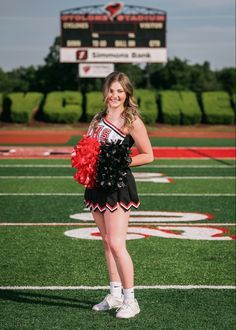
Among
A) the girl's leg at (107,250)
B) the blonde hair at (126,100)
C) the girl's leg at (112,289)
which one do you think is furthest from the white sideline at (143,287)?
the blonde hair at (126,100)

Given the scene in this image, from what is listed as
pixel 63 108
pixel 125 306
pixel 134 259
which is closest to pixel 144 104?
pixel 63 108

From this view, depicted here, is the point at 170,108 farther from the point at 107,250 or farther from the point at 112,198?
the point at 112,198

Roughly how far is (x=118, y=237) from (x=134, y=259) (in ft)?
7.11

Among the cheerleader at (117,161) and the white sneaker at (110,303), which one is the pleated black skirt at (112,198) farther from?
the white sneaker at (110,303)

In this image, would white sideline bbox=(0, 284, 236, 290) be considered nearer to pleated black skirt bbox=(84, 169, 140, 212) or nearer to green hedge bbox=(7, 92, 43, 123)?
pleated black skirt bbox=(84, 169, 140, 212)

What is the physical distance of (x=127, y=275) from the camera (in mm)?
4301

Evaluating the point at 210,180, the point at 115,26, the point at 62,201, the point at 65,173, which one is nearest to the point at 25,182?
the point at 65,173

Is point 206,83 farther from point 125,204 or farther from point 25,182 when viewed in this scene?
point 125,204

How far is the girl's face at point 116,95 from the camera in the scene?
425 cm

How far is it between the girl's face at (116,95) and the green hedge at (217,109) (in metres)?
29.8

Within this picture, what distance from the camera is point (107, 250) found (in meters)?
4.41

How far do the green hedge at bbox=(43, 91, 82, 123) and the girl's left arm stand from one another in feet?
94.3

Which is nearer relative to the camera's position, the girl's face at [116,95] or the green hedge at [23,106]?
the girl's face at [116,95]

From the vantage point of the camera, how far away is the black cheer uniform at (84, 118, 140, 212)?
4219 mm
